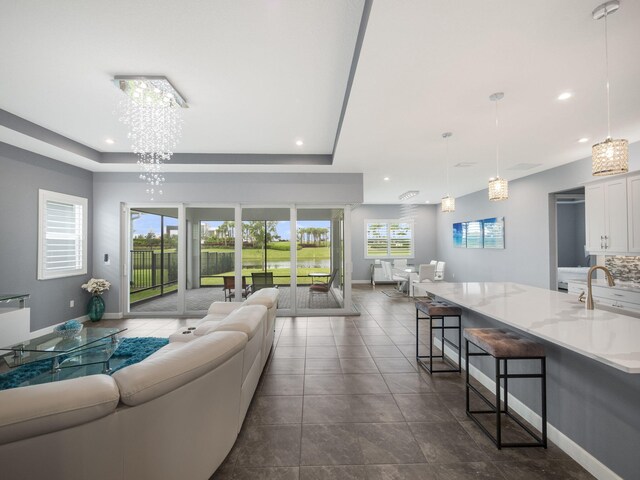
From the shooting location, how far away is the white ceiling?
2016 mm

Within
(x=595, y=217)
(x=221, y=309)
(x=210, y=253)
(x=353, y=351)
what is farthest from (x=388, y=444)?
(x=210, y=253)

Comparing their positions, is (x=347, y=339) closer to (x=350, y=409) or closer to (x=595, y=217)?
(x=350, y=409)

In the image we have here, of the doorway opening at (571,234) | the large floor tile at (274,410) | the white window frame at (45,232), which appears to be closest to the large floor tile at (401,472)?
the large floor tile at (274,410)

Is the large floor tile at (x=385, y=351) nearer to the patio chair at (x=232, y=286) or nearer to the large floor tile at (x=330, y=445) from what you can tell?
the large floor tile at (x=330, y=445)

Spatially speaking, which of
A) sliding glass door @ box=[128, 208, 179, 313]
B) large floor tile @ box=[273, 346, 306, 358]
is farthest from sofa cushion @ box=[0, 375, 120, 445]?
sliding glass door @ box=[128, 208, 179, 313]

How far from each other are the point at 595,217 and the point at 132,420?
5829 millimetres

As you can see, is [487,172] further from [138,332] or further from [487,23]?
[138,332]

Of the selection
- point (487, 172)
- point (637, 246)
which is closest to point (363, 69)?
point (637, 246)

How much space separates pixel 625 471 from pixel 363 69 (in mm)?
3112

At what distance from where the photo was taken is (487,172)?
6.00m

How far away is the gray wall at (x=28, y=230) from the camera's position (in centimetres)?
420

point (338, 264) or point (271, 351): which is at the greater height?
point (338, 264)

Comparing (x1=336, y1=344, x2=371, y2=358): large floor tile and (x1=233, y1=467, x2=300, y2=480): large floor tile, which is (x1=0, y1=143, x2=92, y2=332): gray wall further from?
(x1=336, y1=344, x2=371, y2=358): large floor tile

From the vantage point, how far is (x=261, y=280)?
20.1 ft
